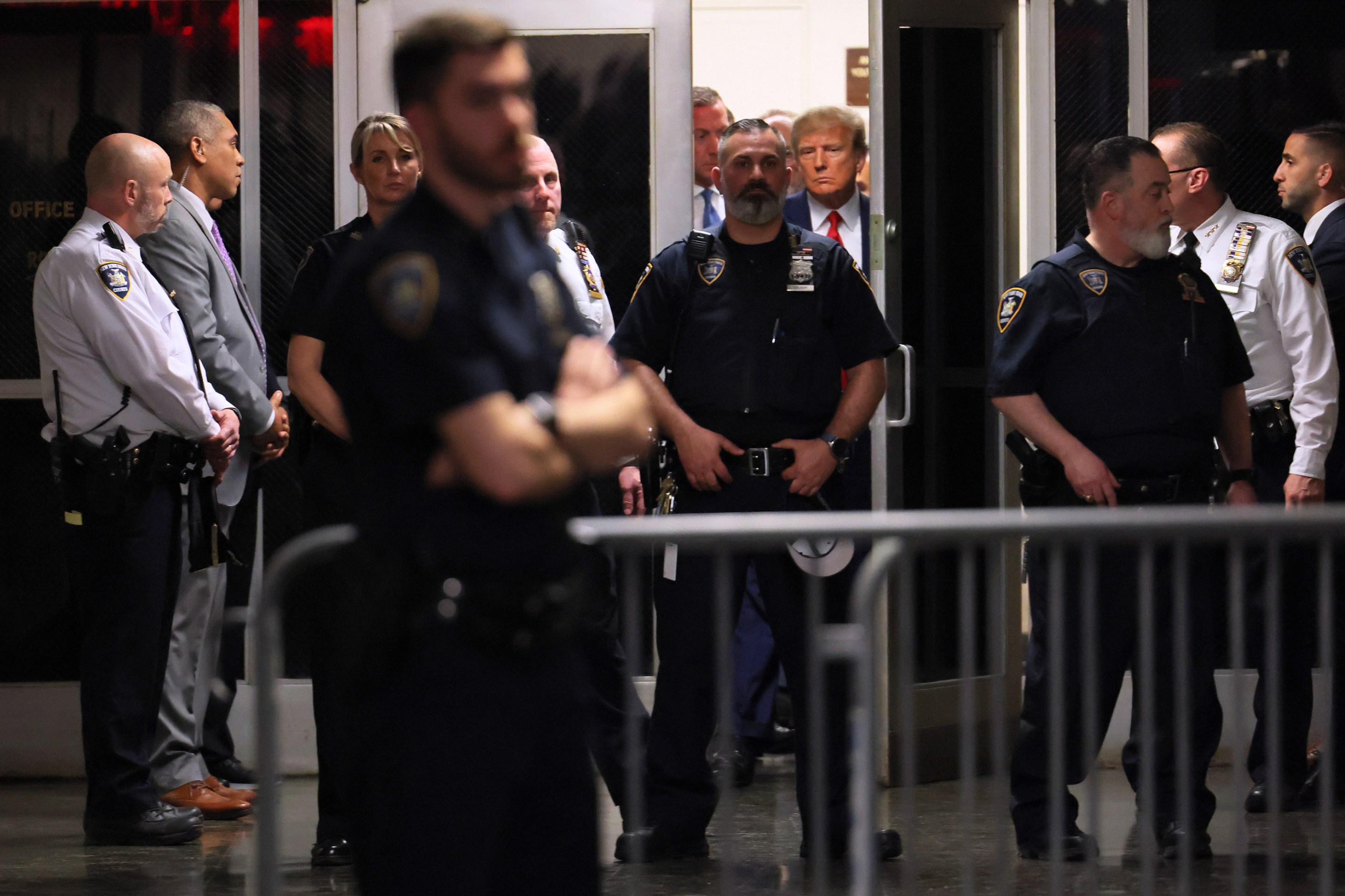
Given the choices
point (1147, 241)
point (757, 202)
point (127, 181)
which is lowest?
point (1147, 241)

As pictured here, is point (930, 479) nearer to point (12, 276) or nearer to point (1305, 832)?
point (1305, 832)

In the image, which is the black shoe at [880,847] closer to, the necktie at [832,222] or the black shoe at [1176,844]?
the black shoe at [1176,844]

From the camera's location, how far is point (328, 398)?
13.6 ft

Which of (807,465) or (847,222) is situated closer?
(807,465)

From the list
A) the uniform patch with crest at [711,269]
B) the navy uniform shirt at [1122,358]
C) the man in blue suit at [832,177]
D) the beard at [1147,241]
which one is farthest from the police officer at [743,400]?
the man in blue suit at [832,177]

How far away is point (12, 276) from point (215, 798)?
1971 mm

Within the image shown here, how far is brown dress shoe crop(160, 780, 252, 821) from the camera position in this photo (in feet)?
15.7

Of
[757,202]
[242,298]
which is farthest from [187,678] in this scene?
[757,202]

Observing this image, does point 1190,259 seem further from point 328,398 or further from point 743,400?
point 328,398

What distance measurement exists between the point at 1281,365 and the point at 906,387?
3.60 ft

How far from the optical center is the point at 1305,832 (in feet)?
15.0

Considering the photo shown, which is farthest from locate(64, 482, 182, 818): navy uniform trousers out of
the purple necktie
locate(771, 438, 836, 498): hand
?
locate(771, 438, 836, 498): hand

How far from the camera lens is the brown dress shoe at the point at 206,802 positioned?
4797 mm

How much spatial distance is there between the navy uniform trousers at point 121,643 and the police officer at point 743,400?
1.38 metres
